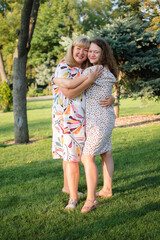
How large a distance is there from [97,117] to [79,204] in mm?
1053

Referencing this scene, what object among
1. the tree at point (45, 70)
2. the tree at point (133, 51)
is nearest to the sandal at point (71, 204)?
the tree at point (133, 51)

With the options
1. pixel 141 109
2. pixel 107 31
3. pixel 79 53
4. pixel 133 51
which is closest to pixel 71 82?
pixel 79 53

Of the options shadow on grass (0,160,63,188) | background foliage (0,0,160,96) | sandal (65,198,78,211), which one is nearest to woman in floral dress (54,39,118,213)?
sandal (65,198,78,211)

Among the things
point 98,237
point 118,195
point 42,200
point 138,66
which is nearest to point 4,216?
point 42,200

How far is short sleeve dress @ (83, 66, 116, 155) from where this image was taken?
3014 millimetres

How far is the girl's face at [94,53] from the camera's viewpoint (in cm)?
304

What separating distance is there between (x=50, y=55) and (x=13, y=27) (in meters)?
14.4

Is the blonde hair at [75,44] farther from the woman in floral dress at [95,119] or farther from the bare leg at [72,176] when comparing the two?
the bare leg at [72,176]

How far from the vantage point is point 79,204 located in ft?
10.4

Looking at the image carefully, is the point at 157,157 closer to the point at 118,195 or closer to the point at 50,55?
the point at 118,195

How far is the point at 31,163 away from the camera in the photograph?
526 cm

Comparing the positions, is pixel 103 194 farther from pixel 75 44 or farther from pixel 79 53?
pixel 75 44

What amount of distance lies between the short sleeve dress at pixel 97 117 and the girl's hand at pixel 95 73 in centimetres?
6

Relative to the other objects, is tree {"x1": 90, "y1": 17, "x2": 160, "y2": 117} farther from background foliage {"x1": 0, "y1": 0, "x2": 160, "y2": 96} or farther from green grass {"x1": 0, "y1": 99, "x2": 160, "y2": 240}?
green grass {"x1": 0, "y1": 99, "x2": 160, "y2": 240}
